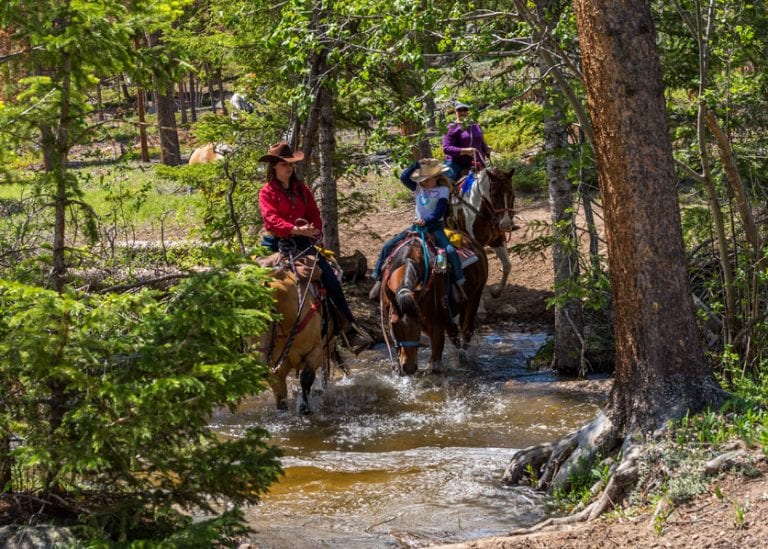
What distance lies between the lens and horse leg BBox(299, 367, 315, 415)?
12125 mm

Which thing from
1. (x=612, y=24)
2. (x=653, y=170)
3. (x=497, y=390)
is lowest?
(x=497, y=390)

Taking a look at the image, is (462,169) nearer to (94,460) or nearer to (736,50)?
(736,50)

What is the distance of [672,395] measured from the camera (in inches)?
309

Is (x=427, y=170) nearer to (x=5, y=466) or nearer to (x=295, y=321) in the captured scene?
(x=295, y=321)

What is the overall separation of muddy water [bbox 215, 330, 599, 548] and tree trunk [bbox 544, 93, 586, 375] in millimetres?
515

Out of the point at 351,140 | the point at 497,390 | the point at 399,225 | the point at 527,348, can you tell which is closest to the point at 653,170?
the point at 497,390

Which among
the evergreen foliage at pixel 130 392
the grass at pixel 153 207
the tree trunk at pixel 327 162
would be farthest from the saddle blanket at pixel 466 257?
the evergreen foliage at pixel 130 392

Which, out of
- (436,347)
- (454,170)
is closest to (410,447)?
(436,347)

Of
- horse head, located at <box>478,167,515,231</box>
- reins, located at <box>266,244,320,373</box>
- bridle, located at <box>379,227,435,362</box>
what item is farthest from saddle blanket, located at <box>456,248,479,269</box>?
reins, located at <box>266,244,320,373</box>

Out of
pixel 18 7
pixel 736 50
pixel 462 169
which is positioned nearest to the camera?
pixel 18 7

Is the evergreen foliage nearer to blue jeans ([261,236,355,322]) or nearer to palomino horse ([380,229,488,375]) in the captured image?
blue jeans ([261,236,355,322])

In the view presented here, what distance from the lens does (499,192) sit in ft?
54.2

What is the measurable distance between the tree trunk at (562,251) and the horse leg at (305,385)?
3107 mm

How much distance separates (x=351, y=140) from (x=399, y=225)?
43.8ft
